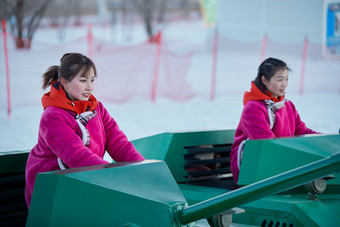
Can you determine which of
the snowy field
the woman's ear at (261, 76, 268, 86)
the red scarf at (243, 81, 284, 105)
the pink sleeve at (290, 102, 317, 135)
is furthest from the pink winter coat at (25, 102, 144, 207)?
the snowy field

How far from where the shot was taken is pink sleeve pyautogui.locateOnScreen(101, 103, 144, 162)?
2.21 meters

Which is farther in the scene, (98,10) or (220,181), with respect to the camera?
(98,10)

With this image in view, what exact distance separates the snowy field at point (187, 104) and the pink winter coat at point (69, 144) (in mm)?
2471

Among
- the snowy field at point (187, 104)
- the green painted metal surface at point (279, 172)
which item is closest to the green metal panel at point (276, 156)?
the green painted metal surface at point (279, 172)

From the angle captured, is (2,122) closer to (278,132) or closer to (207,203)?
(278,132)

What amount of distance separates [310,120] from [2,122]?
3798 mm

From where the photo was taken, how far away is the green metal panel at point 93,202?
5.31ft

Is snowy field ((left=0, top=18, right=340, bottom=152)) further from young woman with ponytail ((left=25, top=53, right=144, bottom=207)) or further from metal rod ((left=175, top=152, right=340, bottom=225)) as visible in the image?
metal rod ((left=175, top=152, right=340, bottom=225))

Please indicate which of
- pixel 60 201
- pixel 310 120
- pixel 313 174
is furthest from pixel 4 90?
pixel 313 174

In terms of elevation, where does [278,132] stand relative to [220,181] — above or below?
above

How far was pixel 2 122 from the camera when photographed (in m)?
5.60

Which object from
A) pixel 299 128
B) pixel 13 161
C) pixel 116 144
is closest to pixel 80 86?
pixel 116 144

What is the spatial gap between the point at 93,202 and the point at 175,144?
4.25 ft

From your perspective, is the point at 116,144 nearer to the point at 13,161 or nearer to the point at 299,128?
the point at 13,161
